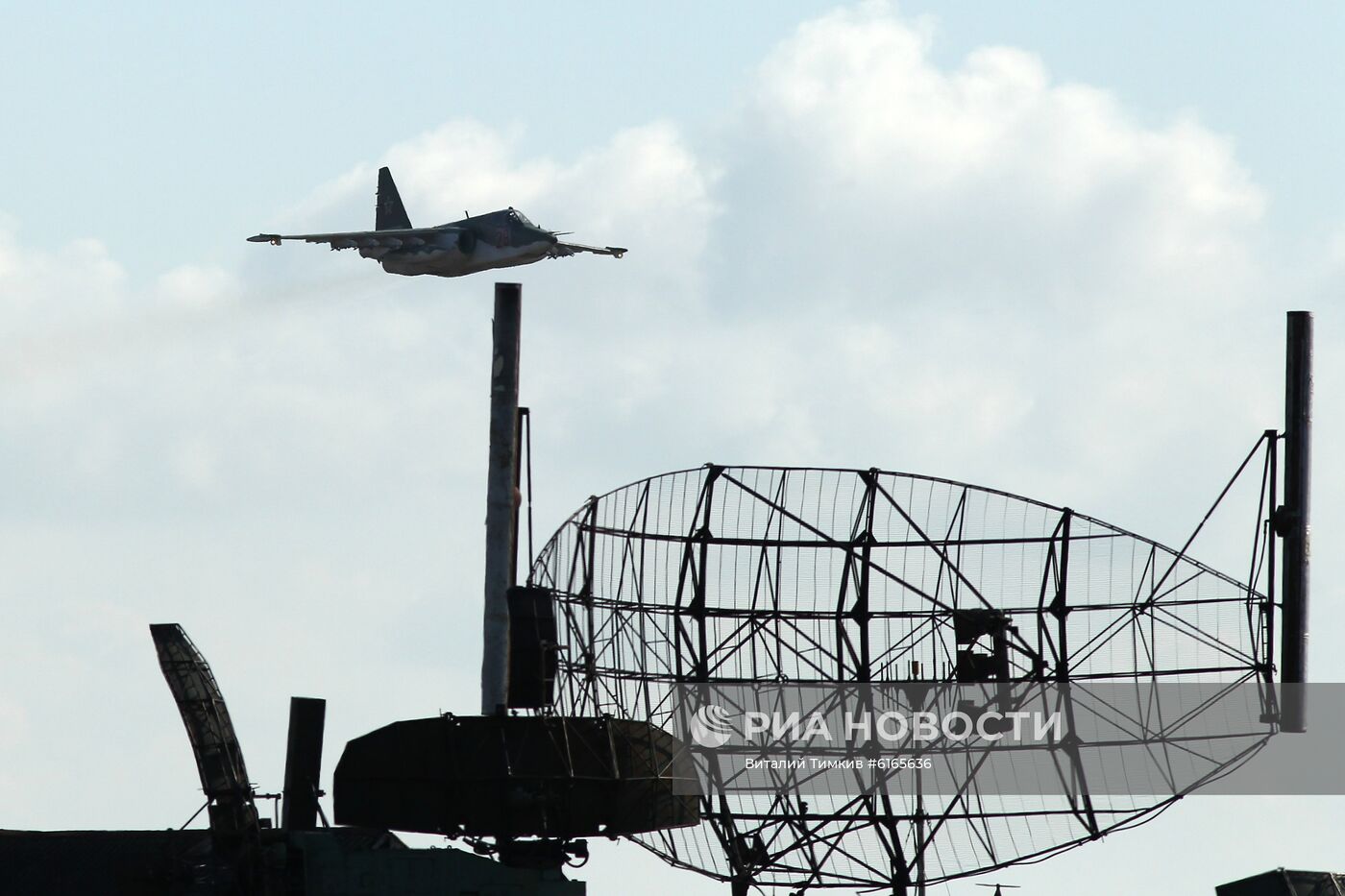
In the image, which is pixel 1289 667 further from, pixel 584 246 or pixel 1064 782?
pixel 584 246

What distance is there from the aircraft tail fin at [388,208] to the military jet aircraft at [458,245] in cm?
652

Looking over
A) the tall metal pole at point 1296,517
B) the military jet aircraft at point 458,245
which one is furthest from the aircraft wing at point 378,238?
the tall metal pole at point 1296,517

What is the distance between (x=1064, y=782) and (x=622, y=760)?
12.8 meters

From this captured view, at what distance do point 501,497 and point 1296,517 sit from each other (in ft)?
91.9

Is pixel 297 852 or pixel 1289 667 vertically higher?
pixel 1289 667

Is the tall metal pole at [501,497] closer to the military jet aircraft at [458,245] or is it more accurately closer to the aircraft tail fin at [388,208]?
the military jet aircraft at [458,245]

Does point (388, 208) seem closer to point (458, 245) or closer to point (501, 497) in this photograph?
point (458, 245)

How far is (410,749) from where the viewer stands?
71.7 m

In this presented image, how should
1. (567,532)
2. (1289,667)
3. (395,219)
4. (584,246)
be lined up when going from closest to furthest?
(1289,667), (567,532), (584,246), (395,219)

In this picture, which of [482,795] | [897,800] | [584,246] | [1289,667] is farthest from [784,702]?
[584,246]

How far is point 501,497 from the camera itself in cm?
8406

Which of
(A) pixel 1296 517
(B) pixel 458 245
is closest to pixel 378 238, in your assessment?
(B) pixel 458 245

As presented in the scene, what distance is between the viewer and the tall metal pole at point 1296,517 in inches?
2667

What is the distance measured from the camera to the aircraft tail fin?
10731 cm
